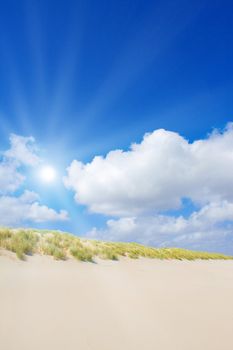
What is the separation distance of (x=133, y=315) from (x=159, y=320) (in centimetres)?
43

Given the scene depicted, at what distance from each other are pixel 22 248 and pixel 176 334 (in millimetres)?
5535

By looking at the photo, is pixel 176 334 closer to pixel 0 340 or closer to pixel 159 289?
pixel 0 340

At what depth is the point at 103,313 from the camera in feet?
15.1

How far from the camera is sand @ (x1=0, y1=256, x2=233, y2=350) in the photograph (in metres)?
3.61

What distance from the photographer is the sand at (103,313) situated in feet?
11.8

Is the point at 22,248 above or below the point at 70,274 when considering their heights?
above

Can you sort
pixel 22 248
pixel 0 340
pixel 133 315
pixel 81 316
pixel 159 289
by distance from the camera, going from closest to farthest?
1. pixel 0 340
2. pixel 81 316
3. pixel 133 315
4. pixel 159 289
5. pixel 22 248

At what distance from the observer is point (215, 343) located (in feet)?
12.6

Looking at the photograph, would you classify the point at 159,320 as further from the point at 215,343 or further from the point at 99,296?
the point at 99,296

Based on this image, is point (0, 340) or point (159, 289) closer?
point (0, 340)

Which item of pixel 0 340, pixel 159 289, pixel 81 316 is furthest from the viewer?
pixel 159 289

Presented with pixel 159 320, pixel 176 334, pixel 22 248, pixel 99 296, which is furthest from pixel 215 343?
pixel 22 248

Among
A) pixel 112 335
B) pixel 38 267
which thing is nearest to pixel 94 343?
pixel 112 335

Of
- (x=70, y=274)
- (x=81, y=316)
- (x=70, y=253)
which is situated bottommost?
(x=81, y=316)
